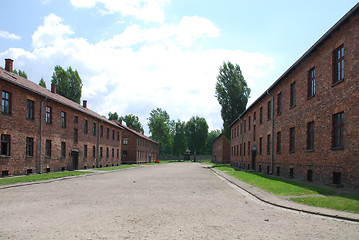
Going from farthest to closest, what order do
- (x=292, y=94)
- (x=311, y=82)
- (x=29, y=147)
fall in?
(x=29, y=147)
(x=292, y=94)
(x=311, y=82)

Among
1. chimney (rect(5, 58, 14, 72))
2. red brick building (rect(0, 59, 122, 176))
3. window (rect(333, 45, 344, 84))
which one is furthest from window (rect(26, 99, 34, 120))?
window (rect(333, 45, 344, 84))

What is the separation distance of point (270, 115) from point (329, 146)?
12072 mm

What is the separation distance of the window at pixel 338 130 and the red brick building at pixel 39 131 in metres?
19.2

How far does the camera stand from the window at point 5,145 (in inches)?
794

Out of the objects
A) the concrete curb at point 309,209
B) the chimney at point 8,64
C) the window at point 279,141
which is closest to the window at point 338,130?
the concrete curb at point 309,209

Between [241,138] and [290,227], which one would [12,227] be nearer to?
[290,227]

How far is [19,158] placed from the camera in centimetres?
2159

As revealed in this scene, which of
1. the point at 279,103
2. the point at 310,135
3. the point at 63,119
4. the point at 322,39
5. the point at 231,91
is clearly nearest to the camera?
the point at 322,39

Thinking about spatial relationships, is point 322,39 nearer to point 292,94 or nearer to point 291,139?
point 292,94

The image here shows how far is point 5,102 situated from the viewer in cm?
2059

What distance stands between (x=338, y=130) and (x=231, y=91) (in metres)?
31.6

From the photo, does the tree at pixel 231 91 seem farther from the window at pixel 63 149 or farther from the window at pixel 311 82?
the window at pixel 311 82

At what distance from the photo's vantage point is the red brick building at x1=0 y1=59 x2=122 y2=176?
20656 millimetres

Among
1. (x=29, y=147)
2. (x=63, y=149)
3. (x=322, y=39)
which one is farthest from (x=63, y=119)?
(x=322, y=39)
